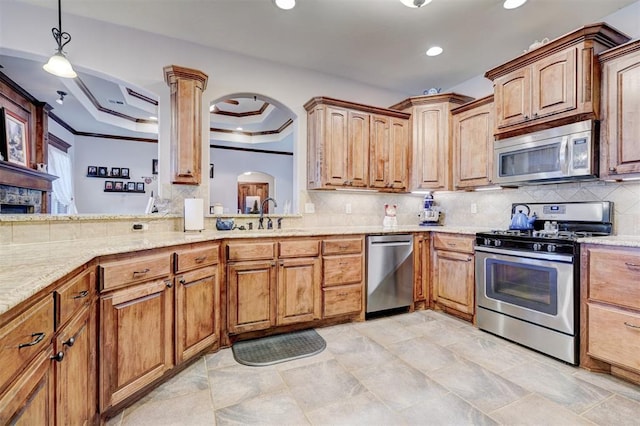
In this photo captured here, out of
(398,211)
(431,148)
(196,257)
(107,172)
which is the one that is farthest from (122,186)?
(431,148)

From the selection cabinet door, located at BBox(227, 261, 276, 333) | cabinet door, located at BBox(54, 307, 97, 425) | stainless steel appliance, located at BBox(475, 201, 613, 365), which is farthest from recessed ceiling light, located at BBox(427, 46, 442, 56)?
cabinet door, located at BBox(54, 307, 97, 425)

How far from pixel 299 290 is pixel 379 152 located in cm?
184

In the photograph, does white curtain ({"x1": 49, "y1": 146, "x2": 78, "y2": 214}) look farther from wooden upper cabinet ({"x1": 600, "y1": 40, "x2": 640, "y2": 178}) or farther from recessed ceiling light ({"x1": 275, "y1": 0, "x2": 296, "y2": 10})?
wooden upper cabinet ({"x1": 600, "y1": 40, "x2": 640, "y2": 178})

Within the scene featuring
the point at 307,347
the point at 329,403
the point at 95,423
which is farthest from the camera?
the point at 307,347

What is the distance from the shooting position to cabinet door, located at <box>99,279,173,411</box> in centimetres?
155

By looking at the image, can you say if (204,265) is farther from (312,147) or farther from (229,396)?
(312,147)

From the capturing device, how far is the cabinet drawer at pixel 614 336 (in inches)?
74.6

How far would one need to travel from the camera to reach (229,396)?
6.01ft

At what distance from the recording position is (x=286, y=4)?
245 cm

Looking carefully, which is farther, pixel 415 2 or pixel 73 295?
pixel 415 2

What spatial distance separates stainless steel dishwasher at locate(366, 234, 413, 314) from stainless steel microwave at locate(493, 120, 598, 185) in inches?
45.0

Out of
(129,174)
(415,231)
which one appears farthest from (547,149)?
(129,174)

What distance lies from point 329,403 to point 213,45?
10.7ft

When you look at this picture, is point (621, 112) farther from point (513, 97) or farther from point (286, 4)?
point (286, 4)
